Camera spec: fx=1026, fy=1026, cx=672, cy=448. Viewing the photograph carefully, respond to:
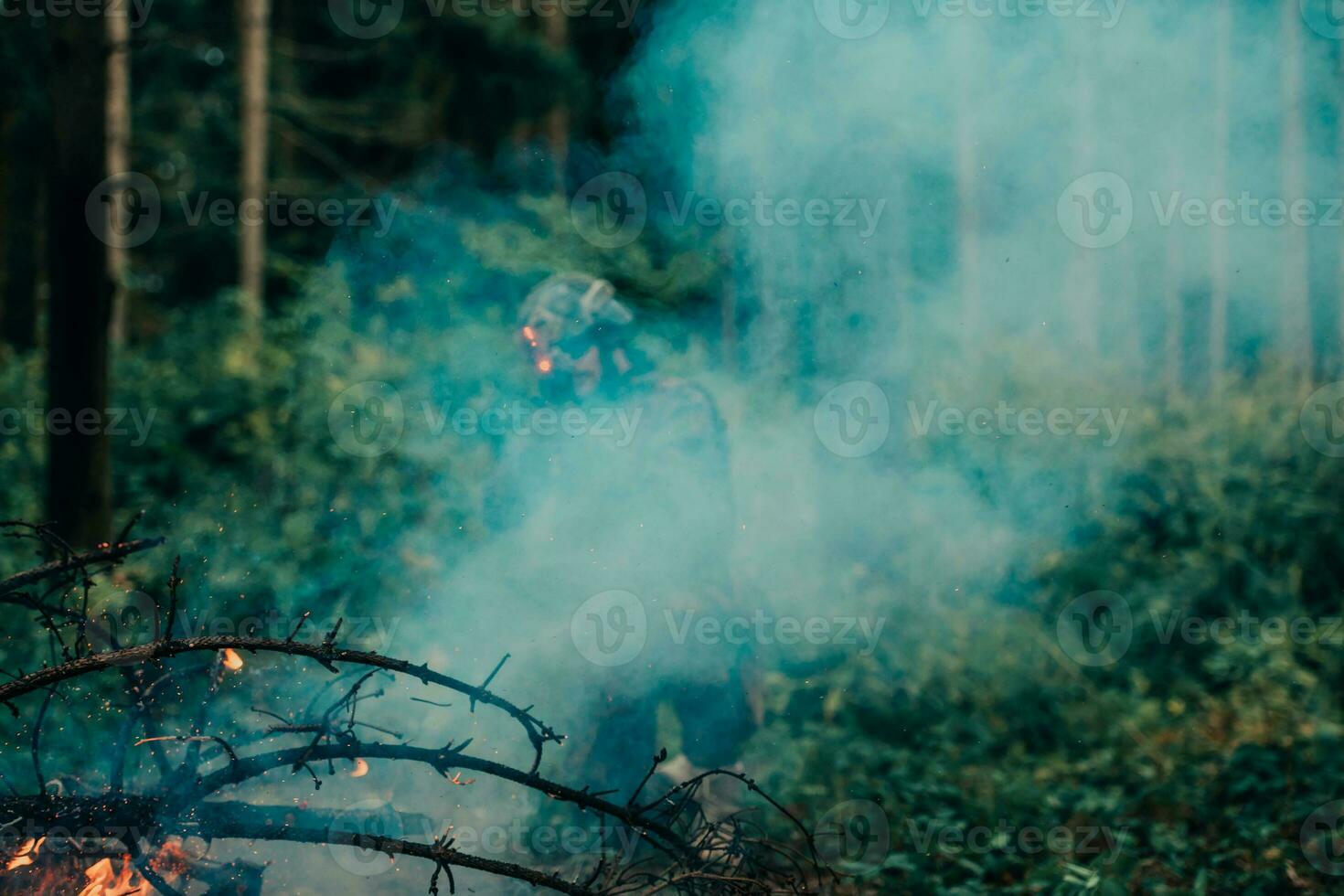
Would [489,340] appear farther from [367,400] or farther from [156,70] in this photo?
[156,70]

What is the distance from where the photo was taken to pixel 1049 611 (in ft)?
27.3

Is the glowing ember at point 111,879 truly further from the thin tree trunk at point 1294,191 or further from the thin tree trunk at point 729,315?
the thin tree trunk at point 1294,191

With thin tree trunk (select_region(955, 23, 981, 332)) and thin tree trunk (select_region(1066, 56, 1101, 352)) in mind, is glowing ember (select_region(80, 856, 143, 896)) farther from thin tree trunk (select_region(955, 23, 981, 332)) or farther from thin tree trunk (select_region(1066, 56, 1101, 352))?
thin tree trunk (select_region(1066, 56, 1101, 352))

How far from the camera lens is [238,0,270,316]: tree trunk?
47.4 feet

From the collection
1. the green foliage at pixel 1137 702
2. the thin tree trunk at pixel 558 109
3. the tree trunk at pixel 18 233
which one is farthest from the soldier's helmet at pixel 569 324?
the tree trunk at pixel 18 233

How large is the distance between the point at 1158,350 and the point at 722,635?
10.9m

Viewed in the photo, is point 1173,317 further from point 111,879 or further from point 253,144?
point 111,879

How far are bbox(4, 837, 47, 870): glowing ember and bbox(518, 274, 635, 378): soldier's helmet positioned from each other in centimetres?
308

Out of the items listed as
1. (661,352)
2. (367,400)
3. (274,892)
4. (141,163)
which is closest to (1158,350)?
(661,352)

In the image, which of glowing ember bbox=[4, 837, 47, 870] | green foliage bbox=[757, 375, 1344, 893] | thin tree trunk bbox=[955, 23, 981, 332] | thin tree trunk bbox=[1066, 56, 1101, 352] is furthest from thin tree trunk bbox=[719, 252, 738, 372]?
glowing ember bbox=[4, 837, 47, 870]

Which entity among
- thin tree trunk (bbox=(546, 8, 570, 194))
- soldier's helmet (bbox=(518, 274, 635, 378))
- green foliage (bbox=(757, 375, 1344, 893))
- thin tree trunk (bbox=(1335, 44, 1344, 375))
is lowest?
green foliage (bbox=(757, 375, 1344, 893))

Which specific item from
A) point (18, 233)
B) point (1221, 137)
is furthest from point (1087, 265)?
point (18, 233)

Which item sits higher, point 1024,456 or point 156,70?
point 156,70

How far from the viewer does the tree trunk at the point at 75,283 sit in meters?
7.25
